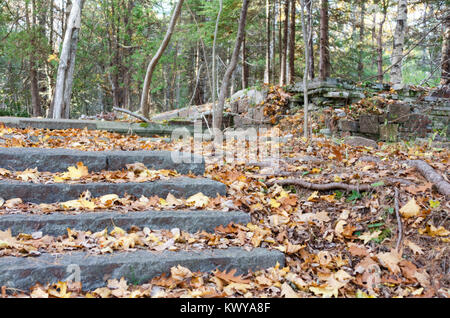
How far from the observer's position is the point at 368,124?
6.28m

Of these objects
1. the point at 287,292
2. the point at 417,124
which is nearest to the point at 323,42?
the point at 417,124

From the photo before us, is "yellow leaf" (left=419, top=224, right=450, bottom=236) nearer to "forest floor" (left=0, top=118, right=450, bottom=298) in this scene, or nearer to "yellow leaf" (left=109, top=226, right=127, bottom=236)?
"forest floor" (left=0, top=118, right=450, bottom=298)

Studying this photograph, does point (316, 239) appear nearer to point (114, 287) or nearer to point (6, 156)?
point (114, 287)

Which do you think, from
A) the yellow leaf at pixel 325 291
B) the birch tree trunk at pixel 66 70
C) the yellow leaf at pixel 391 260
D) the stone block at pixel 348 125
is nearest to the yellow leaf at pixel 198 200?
the yellow leaf at pixel 325 291

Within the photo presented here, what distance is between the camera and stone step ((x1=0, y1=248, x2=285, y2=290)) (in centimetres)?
184

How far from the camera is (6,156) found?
297 centimetres

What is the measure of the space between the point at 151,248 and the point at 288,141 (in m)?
3.47

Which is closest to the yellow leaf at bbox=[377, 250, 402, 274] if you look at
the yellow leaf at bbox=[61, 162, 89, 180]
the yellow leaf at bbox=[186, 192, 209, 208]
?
the yellow leaf at bbox=[186, 192, 209, 208]

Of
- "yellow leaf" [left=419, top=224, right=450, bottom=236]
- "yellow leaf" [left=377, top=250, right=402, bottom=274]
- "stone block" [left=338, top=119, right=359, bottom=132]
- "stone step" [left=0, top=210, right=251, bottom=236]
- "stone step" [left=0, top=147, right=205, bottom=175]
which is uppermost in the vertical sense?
"stone block" [left=338, top=119, right=359, bottom=132]

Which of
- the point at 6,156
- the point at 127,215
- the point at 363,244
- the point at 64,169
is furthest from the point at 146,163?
Answer: the point at 363,244

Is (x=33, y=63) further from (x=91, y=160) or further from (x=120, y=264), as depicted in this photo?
(x=120, y=264)

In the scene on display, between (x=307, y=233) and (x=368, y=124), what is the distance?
443 cm

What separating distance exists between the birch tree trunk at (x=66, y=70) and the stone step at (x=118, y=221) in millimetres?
6102

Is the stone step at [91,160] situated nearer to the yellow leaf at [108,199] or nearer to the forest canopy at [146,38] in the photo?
the yellow leaf at [108,199]
